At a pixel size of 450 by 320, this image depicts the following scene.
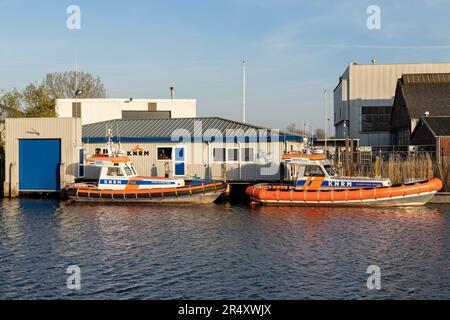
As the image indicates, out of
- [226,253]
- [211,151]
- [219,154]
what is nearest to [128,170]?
Answer: [211,151]

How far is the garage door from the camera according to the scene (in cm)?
3444

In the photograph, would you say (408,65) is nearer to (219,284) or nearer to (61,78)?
(61,78)

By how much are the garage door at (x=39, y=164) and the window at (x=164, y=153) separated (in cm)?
600

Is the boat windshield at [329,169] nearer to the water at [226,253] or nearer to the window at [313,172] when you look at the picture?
the window at [313,172]

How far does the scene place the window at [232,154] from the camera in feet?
113

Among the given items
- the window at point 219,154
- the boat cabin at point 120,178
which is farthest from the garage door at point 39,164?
the window at point 219,154

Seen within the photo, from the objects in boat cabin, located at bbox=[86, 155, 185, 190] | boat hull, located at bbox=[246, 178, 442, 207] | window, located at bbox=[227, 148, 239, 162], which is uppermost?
window, located at bbox=[227, 148, 239, 162]

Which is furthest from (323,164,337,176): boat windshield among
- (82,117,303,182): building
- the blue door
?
the blue door

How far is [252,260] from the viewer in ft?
56.2

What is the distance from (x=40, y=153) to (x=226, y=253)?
66.7 ft

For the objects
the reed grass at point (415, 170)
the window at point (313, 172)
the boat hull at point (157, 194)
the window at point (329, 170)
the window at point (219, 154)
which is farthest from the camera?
the window at point (219, 154)

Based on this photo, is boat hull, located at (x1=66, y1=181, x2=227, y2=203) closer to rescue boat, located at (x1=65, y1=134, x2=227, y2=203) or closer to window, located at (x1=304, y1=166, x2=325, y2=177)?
rescue boat, located at (x1=65, y1=134, x2=227, y2=203)

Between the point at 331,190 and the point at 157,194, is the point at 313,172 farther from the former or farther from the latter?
the point at 157,194
